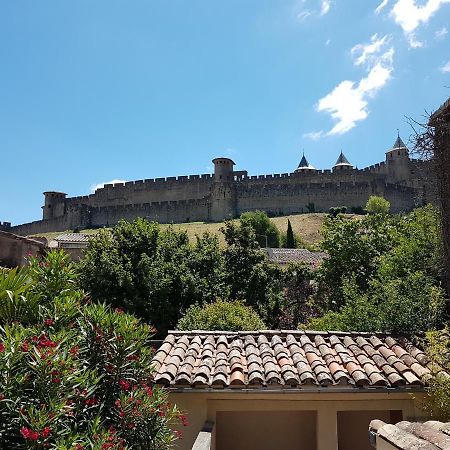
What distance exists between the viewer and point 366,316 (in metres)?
10.1

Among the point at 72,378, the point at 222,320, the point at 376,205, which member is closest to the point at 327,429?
the point at 72,378

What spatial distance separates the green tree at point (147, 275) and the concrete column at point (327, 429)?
10.5 m

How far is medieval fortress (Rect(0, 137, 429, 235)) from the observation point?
222ft

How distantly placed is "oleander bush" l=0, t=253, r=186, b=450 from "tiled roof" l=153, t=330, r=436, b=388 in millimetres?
849

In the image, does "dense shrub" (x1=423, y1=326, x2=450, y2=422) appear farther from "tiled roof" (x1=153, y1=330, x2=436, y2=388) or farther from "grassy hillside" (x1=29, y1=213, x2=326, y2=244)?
"grassy hillside" (x1=29, y1=213, x2=326, y2=244)

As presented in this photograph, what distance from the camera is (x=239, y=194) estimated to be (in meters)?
71.4

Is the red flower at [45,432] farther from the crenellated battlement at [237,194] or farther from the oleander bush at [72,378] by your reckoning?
the crenellated battlement at [237,194]

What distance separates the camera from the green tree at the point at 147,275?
16500 mm

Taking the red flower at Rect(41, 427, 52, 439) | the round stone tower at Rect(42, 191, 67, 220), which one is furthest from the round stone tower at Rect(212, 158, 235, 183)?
the red flower at Rect(41, 427, 52, 439)

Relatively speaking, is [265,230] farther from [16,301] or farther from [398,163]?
[16,301]

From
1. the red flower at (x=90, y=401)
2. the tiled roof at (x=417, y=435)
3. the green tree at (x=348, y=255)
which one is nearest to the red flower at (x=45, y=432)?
the red flower at (x=90, y=401)

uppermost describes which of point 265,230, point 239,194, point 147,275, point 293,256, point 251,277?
point 239,194

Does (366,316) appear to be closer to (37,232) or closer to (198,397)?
(198,397)

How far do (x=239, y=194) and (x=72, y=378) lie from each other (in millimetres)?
67471
